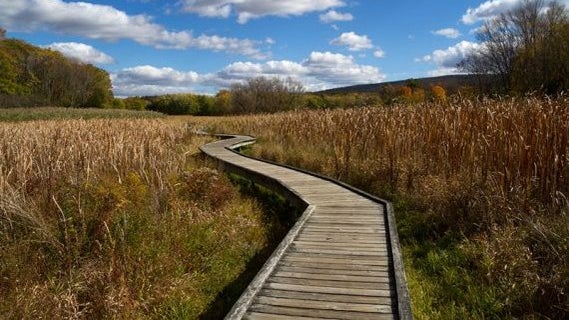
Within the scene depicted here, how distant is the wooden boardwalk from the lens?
3.83 m

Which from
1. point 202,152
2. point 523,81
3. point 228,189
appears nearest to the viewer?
point 228,189

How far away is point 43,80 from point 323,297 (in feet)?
199

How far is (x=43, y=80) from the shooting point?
5638 centimetres

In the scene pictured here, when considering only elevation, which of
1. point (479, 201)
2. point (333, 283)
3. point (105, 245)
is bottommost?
point (333, 283)

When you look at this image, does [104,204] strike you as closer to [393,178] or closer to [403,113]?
[393,178]

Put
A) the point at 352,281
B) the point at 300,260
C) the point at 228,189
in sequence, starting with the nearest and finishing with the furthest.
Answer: the point at 352,281 < the point at 300,260 < the point at 228,189

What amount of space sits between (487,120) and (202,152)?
33.0ft

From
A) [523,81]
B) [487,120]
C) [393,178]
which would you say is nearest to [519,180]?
[487,120]

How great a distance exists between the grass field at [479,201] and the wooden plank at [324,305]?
932 millimetres

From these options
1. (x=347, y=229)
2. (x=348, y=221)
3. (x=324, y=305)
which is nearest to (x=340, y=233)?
(x=347, y=229)

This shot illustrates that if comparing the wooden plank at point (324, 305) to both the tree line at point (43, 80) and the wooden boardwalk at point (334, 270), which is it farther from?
the tree line at point (43, 80)

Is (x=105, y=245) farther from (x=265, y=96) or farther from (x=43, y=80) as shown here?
(x=43, y=80)

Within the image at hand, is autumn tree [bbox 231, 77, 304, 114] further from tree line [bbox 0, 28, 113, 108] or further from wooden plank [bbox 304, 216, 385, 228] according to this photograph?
wooden plank [bbox 304, 216, 385, 228]

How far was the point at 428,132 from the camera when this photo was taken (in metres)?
8.71
